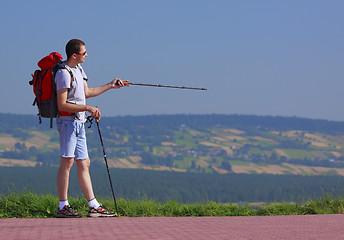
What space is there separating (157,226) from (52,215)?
2.16 metres

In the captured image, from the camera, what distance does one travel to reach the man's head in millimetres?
7121

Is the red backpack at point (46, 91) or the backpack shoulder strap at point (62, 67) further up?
the backpack shoulder strap at point (62, 67)

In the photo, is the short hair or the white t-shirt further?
the short hair

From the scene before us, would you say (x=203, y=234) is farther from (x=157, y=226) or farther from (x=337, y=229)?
(x=337, y=229)

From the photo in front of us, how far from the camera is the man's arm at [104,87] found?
24.4 ft

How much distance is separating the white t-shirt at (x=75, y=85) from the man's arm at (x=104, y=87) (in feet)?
0.78

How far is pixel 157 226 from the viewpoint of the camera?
246 inches

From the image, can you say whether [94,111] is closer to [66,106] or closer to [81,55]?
[66,106]

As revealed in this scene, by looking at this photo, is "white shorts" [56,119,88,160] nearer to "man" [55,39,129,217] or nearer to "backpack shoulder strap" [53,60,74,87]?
"man" [55,39,129,217]

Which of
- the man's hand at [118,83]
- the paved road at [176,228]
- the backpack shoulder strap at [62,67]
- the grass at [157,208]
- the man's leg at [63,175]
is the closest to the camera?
the paved road at [176,228]

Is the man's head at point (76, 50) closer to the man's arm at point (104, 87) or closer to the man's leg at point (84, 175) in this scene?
the man's arm at point (104, 87)

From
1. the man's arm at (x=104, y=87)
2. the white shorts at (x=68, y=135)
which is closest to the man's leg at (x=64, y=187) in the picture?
the white shorts at (x=68, y=135)

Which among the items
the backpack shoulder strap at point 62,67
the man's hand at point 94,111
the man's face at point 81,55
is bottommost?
the man's hand at point 94,111

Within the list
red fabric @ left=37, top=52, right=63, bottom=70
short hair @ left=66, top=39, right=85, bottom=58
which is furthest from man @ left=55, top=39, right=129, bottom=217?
red fabric @ left=37, top=52, right=63, bottom=70
